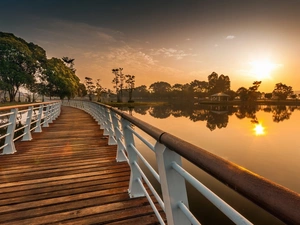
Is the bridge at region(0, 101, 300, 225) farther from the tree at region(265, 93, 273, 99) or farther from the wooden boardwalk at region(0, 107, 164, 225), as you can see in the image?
the tree at region(265, 93, 273, 99)

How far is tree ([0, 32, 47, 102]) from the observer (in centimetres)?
3152

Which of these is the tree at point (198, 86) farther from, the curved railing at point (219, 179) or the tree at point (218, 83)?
the curved railing at point (219, 179)

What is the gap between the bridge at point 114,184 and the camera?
24.1 inches

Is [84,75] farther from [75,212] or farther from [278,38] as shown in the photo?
[75,212]

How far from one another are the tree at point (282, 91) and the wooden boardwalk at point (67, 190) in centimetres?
8642

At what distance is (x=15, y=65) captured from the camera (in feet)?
108

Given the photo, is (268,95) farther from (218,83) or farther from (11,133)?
(11,133)

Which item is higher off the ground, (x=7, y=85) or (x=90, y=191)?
(x=7, y=85)

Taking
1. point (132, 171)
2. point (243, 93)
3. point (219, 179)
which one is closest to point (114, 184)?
point (132, 171)

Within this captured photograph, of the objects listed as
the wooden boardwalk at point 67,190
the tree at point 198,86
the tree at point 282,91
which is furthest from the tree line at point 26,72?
the tree at point 198,86

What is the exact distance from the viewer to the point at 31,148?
502 cm

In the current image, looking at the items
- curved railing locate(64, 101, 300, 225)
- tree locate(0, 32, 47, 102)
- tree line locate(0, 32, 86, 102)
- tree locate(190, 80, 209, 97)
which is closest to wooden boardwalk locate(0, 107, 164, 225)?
curved railing locate(64, 101, 300, 225)

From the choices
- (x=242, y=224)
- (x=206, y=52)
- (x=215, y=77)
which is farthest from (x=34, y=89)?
(x=215, y=77)

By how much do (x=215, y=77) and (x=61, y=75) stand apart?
69245 mm
